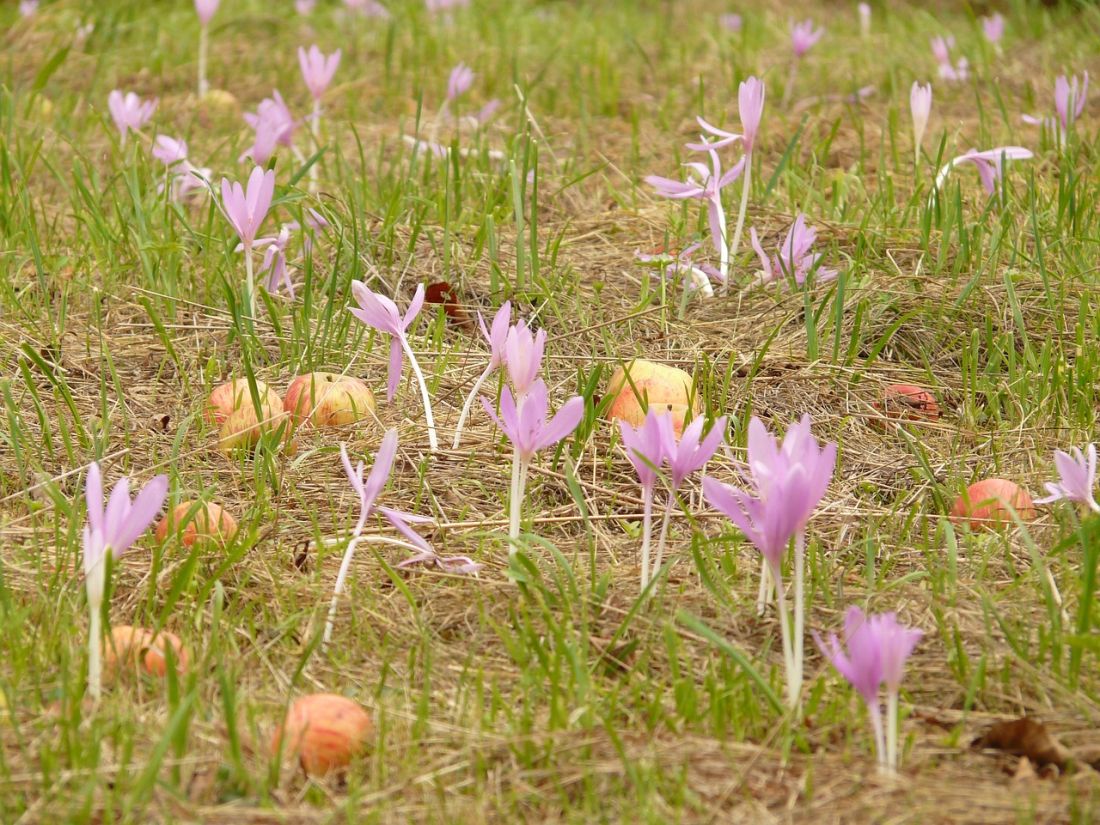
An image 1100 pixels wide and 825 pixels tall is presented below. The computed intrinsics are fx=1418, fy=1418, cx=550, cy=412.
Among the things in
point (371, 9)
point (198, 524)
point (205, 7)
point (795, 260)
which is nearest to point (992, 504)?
point (795, 260)

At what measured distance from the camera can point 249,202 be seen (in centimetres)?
280

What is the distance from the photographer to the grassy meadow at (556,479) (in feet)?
5.59

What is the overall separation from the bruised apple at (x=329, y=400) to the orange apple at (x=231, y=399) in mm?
43

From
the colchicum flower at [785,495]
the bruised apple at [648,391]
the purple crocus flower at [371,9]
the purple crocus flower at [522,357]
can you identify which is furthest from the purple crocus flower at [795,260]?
the purple crocus flower at [371,9]

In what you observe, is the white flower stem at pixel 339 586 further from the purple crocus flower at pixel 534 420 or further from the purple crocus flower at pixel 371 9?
the purple crocus flower at pixel 371 9

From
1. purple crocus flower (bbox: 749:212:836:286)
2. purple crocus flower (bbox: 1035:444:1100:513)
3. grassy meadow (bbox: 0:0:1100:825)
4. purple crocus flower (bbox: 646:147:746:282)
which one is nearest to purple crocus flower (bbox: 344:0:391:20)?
grassy meadow (bbox: 0:0:1100:825)

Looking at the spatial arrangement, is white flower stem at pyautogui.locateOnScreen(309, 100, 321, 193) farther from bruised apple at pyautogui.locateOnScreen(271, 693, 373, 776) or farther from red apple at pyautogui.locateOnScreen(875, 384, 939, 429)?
bruised apple at pyautogui.locateOnScreen(271, 693, 373, 776)

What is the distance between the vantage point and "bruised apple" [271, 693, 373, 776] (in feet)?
5.60

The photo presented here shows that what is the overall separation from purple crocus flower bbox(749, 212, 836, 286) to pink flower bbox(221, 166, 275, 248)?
3.46 ft

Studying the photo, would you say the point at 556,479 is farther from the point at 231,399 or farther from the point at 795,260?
the point at 795,260

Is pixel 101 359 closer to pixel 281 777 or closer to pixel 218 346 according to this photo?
pixel 218 346

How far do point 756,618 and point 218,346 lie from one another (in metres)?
1.54

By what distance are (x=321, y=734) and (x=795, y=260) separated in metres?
1.89

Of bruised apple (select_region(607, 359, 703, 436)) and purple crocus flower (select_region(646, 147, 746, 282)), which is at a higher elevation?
purple crocus flower (select_region(646, 147, 746, 282))
